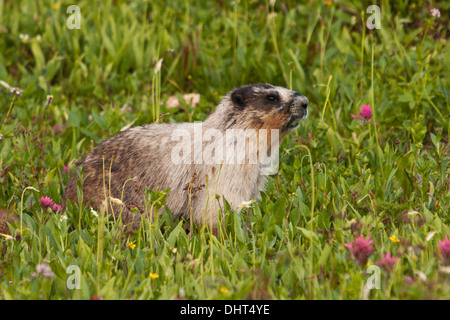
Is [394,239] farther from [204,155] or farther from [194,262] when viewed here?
[204,155]

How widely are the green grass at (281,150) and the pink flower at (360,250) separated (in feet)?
0.27

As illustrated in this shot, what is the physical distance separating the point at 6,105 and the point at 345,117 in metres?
3.92

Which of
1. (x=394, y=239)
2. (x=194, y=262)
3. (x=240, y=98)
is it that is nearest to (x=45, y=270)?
(x=194, y=262)

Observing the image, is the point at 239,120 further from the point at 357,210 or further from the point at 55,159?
the point at 55,159

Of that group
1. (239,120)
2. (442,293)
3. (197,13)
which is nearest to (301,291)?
(442,293)

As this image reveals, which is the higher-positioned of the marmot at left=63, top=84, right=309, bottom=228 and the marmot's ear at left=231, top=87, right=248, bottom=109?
the marmot's ear at left=231, top=87, right=248, bottom=109

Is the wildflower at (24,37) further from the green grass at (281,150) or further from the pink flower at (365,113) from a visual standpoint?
the pink flower at (365,113)

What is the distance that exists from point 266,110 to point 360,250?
1.92 metres

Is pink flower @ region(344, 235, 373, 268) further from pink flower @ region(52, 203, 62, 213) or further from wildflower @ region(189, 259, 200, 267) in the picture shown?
pink flower @ region(52, 203, 62, 213)

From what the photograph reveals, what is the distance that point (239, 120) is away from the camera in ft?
18.4

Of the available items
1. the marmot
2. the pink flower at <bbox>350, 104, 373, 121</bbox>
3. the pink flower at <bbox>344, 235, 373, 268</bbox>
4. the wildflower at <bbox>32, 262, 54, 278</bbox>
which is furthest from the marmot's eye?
the wildflower at <bbox>32, 262, 54, 278</bbox>

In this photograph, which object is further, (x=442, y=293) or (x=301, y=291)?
(x=301, y=291)

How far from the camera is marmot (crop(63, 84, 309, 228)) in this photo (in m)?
5.41

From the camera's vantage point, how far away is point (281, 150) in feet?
20.9
